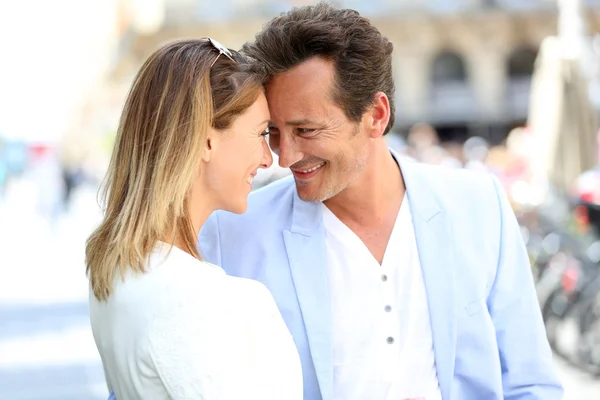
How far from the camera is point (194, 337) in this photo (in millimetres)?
1854

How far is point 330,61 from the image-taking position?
268 centimetres

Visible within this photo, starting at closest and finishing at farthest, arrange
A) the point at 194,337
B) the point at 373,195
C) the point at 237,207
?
the point at 194,337 < the point at 237,207 < the point at 373,195

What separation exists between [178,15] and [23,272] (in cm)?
1950

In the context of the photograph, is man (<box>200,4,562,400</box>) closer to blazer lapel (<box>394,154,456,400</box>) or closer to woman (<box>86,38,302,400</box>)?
blazer lapel (<box>394,154,456,400</box>)

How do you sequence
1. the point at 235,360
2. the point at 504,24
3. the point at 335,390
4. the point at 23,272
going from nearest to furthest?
the point at 235,360, the point at 335,390, the point at 23,272, the point at 504,24

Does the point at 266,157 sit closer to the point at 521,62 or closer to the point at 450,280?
the point at 450,280

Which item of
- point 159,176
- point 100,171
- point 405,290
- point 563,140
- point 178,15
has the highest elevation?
point 178,15

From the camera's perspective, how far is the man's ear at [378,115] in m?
2.79

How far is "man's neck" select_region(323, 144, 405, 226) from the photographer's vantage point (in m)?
2.78

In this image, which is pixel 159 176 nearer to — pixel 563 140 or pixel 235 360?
pixel 235 360

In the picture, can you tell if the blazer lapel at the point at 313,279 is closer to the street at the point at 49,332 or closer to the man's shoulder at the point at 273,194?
the man's shoulder at the point at 273,194

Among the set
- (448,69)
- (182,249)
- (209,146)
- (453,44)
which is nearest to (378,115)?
(209,146)

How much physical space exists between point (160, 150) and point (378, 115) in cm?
92

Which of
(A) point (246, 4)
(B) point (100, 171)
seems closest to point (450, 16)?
(A) point (246, 4)
